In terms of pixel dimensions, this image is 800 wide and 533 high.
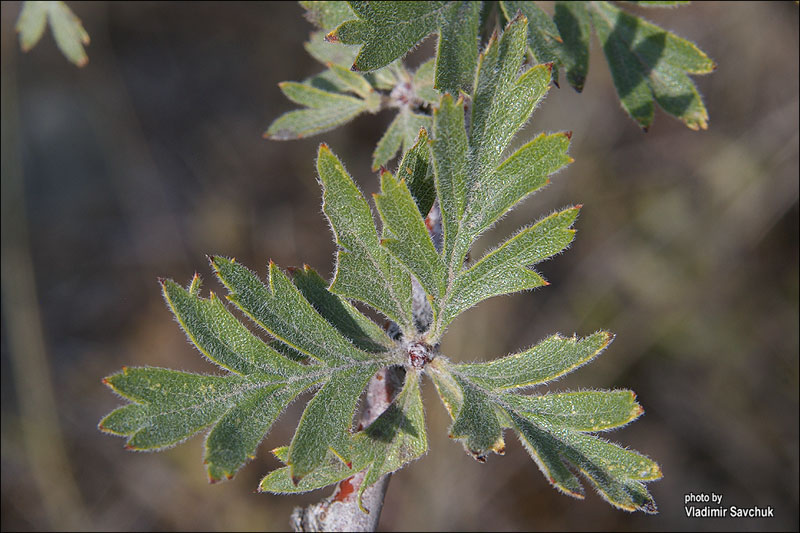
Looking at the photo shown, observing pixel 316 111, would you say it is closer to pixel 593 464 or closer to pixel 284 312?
pixel 284 312

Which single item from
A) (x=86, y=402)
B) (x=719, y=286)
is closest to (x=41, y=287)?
(x=86, y=402)

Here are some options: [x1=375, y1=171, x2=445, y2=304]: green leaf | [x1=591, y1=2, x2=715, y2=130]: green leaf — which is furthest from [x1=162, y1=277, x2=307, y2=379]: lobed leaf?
[x1=591, y1=2, x2=715, y2=130]: green leaf

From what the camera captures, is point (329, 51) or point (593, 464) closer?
point (593, 464)

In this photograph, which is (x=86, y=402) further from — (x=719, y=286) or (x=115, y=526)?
(x=719, y=286)

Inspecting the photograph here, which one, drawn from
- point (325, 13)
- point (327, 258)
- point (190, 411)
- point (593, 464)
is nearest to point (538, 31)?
point (325, 13)

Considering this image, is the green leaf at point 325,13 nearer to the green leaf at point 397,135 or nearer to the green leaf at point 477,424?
the green leaf at point 397,135

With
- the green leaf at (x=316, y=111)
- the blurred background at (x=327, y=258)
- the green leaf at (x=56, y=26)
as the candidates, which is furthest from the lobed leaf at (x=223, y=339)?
the blurred background at (x=327, y=258)
